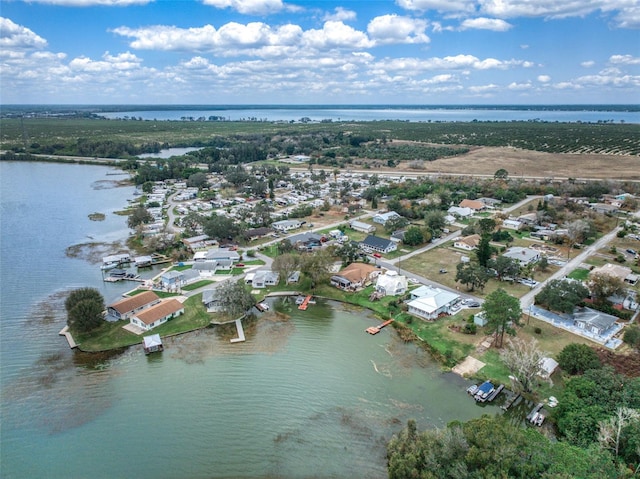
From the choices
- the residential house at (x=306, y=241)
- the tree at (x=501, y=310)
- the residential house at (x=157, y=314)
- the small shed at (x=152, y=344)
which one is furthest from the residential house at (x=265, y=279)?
the tree at (x=501, y=310)

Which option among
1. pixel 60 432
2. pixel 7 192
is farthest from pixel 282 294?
pixel 7 192

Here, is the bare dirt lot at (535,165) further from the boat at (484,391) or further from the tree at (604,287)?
the boat at (484,391)

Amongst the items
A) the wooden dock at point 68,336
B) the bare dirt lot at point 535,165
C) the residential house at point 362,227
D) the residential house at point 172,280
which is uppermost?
the bare dirt lot at point 535,165

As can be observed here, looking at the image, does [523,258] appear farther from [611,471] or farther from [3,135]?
[3,135]

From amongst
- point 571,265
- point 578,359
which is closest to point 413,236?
point 571,265

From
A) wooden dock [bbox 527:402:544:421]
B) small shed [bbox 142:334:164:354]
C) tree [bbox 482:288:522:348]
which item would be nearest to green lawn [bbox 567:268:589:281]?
tree [bbox 482:288:522:348]

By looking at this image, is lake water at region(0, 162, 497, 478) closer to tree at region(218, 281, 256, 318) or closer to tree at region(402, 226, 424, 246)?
tree at region(218, 281, 256, 318)
